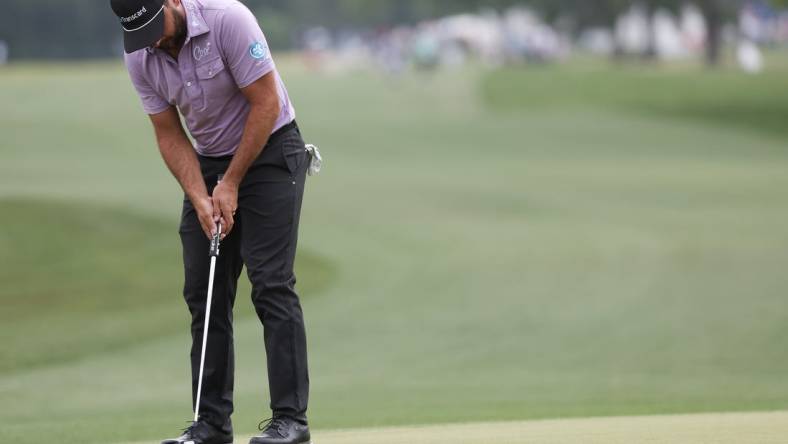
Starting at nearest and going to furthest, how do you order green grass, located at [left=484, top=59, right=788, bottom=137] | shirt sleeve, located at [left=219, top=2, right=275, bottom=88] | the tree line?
1. shirt sleeve, located at [left=219, top=2, right=275, bottom=88]
2. green grass, located at [left=484, top=59, right=788, bottom=137]
3. the tree line

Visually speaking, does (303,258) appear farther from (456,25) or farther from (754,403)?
(456,25)

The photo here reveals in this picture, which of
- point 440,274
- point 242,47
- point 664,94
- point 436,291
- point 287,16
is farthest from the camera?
point 287,16

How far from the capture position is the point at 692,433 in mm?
5469

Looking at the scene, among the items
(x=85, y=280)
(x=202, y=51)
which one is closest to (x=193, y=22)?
(x=202, y=51)

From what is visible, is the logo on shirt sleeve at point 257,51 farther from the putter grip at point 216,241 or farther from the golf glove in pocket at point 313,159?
the putter grip at point 216,241

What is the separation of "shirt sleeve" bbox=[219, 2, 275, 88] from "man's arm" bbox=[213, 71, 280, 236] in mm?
39

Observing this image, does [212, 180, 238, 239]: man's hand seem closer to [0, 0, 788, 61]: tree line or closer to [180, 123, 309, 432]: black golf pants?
[180, 123, 309, 432]: black golf pants

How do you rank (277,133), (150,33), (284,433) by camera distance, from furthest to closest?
(277,133), (284,433), (150,33)

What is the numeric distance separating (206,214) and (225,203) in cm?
9

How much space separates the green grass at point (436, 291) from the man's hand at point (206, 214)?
153 centimetres

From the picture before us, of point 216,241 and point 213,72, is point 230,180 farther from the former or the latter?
point 213,72

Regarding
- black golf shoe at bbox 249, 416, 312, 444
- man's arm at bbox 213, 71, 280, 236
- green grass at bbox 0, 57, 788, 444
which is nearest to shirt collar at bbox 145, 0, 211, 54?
man's arm at bbox 213, 71, 280, 236

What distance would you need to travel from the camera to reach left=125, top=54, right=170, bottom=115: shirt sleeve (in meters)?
5.61

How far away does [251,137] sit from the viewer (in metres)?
5.45
